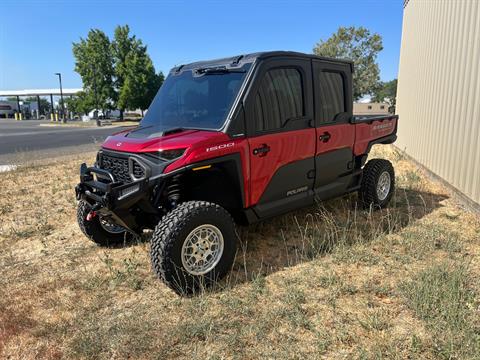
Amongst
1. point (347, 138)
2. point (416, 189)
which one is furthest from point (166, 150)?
point (416, 189)

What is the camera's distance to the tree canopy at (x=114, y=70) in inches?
1850

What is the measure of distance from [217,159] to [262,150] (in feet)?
1.89

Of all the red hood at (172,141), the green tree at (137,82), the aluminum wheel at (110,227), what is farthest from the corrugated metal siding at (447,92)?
the green tree at (137,82)

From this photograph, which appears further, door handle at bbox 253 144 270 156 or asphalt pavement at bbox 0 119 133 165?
asphalt pavement at bbox 0 119 133 165

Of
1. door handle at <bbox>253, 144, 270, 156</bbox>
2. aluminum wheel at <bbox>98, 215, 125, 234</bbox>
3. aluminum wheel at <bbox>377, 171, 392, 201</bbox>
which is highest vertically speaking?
door handle at <bbox>253, 144, 270, 156</bbox>

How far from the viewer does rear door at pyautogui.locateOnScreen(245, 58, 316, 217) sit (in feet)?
12.9

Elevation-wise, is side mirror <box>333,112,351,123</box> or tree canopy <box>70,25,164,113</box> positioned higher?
tree canopy <box>70,25,164,113</box>

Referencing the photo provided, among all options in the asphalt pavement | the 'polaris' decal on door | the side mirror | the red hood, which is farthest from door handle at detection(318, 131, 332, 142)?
the asphalt pavement

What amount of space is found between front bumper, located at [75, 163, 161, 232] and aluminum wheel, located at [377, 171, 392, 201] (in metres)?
3.70

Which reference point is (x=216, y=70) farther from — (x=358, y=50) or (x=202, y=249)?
(x=358, y=50)

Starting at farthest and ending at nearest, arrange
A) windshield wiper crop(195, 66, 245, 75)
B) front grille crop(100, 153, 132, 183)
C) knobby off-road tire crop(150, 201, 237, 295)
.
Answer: windshield wiper crop(195, 66, 245, 75)
front grille crop(100, 153, 132, 183)
knobby off-road tire crop(150, 201, 237, 295)

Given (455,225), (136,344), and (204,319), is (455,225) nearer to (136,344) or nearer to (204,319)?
(204,319)

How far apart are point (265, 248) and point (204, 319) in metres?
1.73

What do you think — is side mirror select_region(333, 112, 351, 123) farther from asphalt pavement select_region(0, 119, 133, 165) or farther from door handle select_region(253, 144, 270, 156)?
asphalt pavement select_region(0, 119, 133, 165)
